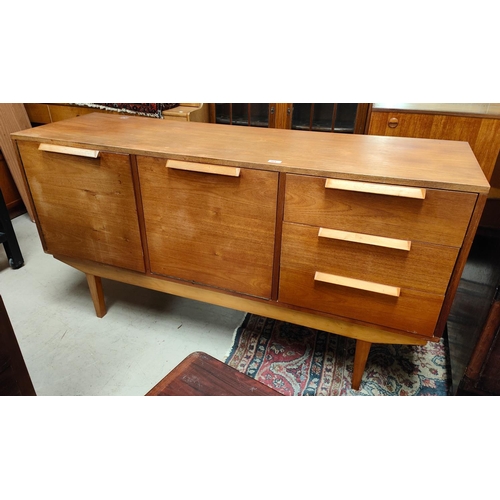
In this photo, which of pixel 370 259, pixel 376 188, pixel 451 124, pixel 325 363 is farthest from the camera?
pixel 451 124

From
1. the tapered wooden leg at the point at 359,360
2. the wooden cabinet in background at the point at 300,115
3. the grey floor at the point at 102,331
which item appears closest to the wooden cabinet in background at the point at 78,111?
the wooden cabinet in background at the point at 300,115

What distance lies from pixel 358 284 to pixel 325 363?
51 centimetres

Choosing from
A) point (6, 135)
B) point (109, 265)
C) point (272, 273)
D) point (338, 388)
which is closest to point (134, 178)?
point (109, 265)

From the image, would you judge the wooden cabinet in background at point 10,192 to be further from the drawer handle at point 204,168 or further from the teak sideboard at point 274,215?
the drawer handle at point 204,168

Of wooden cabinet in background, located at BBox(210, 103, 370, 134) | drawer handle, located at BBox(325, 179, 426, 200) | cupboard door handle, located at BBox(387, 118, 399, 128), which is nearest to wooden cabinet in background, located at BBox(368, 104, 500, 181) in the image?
cupboard door handle, located at BBox(387, 118, 399, 128)

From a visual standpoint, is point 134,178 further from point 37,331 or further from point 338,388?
point 338,388

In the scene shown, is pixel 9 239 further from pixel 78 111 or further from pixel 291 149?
pixel 291 149

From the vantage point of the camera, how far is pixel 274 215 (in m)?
1.12

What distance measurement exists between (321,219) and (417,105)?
0.98 metres

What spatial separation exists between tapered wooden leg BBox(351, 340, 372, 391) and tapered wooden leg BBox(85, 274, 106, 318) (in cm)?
109

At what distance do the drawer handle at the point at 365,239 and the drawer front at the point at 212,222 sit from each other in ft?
0.54

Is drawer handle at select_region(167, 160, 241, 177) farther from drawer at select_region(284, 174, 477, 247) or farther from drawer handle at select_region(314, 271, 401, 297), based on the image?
drawer handle at select_region(314, 271, 401, 297)

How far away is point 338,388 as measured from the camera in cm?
138

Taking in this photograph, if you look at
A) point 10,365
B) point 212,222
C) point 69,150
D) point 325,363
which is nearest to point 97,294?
point 69,150
